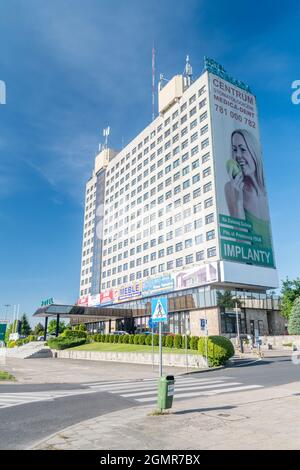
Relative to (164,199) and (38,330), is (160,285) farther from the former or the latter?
(38,330)

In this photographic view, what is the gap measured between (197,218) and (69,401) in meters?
47.0

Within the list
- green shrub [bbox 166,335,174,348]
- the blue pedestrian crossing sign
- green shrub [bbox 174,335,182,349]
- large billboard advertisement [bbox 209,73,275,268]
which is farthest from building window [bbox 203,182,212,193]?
the blue pedestrian crossing sign

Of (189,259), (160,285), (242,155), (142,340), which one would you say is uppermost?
(242,155)

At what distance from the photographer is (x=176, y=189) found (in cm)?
6538

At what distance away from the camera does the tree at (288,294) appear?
53.5 meters

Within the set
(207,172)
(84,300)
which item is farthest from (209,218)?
(84,300)

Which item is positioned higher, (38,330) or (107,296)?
(107,296)

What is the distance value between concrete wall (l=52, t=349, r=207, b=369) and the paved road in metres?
6.58

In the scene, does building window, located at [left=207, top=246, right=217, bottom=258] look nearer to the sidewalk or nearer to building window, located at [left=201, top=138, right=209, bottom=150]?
building window, located at [left=201, top=138, right=209, bottom=150]

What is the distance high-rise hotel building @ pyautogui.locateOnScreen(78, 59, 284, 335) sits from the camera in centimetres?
5294

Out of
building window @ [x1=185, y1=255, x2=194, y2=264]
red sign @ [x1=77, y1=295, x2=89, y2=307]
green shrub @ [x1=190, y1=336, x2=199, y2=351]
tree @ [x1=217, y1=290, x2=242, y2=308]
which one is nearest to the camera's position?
green shrub @ [x1=190, y1=336, x2=199, y2=351]

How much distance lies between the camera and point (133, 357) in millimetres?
31625

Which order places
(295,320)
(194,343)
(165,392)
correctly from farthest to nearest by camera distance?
1. (295,320)
2. (194,343)
3. (165,392)

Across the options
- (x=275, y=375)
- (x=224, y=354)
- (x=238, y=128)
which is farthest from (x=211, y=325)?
(x=238, y=128)
